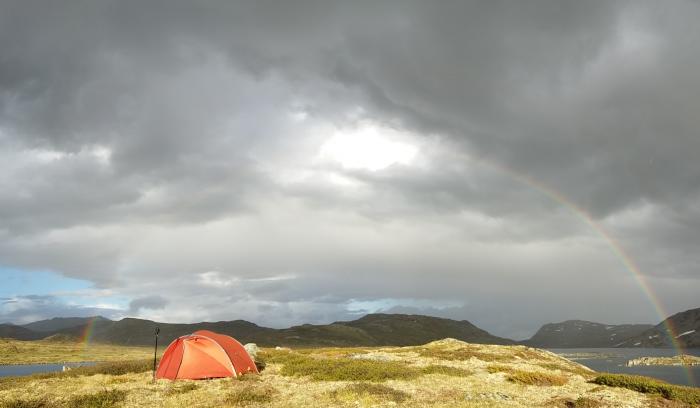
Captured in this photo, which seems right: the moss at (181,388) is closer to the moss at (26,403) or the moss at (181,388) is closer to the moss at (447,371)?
the moss at (26,403)

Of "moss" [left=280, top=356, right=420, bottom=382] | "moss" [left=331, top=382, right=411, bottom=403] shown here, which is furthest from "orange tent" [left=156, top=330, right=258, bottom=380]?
"moss" [left=331, top=382, right=411, bottom=403]

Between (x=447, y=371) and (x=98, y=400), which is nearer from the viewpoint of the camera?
(x=98, y=400)

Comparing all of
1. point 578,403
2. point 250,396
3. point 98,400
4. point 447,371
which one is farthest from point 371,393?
point 98,400

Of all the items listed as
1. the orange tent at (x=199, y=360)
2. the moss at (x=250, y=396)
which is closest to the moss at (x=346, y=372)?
the orange tent at (x=199, y=360)

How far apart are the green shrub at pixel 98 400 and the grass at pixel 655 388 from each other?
1247 inches

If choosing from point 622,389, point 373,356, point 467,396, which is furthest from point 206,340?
point 622,389

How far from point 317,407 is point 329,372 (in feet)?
41.1

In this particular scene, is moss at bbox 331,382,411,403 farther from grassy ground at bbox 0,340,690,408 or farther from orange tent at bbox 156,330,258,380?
orange tent at bbox 156,330,258,380

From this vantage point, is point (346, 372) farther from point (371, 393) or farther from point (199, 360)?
point (199, 360)

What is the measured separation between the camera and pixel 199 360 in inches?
1292

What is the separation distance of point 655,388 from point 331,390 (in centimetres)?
2076

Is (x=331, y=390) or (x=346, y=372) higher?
(x=346, y=372)

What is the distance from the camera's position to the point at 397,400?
2359 cm

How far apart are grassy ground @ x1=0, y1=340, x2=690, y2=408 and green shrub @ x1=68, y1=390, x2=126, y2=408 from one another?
1.8 inches
